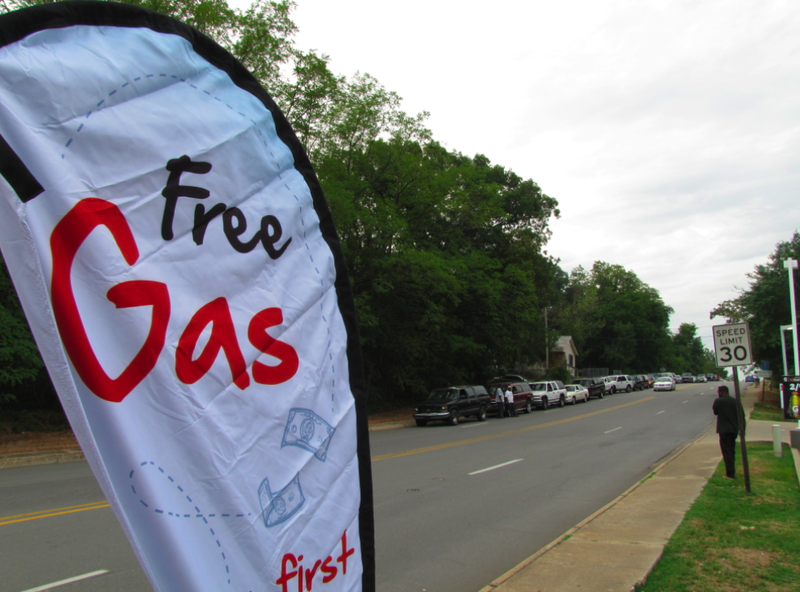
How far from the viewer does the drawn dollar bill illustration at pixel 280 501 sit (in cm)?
114

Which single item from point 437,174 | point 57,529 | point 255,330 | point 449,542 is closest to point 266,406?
point 255,330

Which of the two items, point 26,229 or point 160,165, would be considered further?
point 160,165

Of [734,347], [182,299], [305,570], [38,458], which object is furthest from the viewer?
[38,458]

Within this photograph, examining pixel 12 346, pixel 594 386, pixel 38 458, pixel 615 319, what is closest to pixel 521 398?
pixel 594 386

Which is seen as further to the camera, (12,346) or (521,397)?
(521,397)

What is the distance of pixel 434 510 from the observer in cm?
876

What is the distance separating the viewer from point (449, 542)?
7.14m

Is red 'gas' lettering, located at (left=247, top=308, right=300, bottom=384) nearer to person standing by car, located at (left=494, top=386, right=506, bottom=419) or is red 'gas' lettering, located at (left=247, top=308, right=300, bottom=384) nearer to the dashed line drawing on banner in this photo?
the dashed line drawing on banner

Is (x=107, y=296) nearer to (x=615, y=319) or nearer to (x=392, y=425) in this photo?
(x=392, y=425)

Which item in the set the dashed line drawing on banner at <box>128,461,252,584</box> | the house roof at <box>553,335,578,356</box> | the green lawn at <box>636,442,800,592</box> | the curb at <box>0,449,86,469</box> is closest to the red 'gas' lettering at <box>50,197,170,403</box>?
the dashed line drawing on banner at <box>128,461,252,584</box>

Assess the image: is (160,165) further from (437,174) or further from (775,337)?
(775,337)

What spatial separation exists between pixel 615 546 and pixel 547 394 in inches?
1212

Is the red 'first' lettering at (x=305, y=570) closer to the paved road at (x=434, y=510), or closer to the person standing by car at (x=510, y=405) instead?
the paved road at (x=434, y=510)

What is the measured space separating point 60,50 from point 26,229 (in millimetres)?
339
